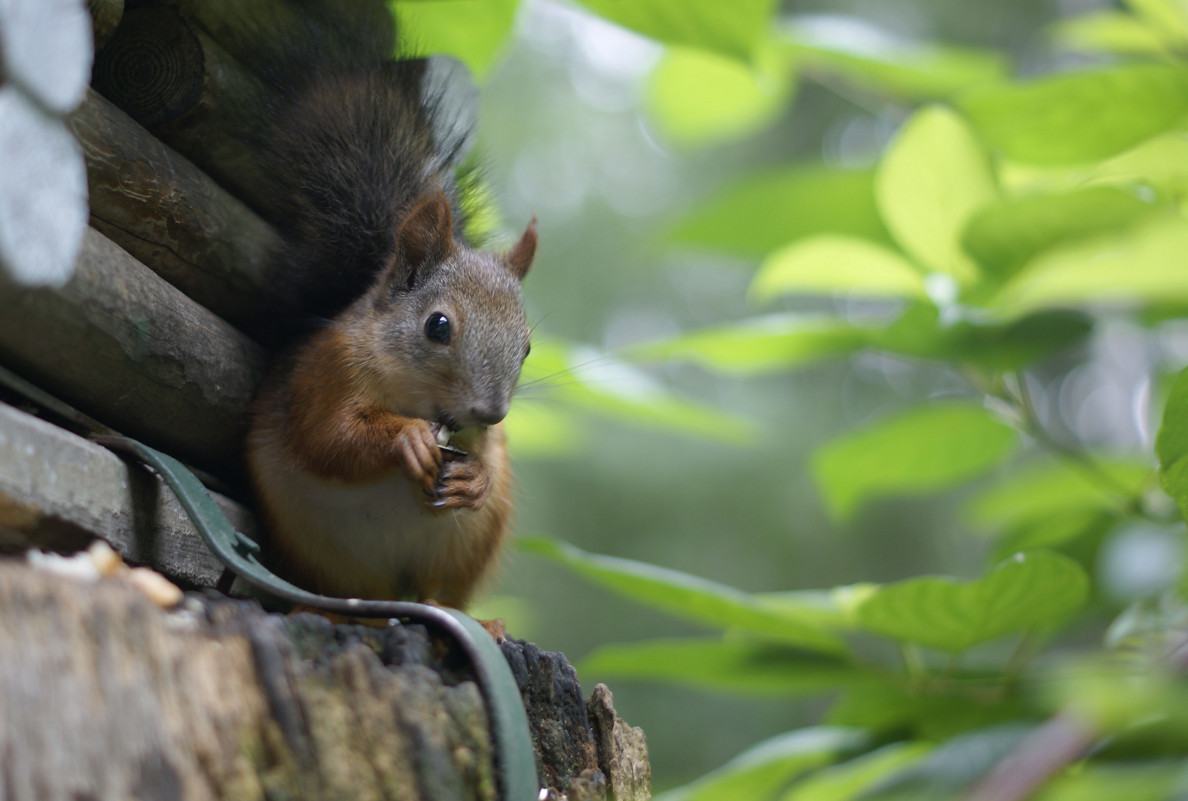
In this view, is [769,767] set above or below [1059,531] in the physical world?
below

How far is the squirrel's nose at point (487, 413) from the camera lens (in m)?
1.34

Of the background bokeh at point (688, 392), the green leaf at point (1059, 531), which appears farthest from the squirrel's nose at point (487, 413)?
the background bokeh at point (688, 392)

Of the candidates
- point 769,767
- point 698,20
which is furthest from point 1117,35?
point 769,767

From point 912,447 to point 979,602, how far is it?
52 cm

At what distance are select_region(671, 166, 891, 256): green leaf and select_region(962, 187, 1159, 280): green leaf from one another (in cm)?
50

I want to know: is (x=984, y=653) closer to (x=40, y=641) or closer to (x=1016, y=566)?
(x=1016, y=566)

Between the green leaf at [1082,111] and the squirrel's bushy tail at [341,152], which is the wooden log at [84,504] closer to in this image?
the squirrel's bushy tail at [341,152]

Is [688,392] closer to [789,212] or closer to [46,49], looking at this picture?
[789,212]

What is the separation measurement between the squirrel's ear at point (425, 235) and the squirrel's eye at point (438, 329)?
0.32 feet

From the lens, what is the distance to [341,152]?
Answer: 134 cm

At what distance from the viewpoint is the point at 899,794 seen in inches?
40.1

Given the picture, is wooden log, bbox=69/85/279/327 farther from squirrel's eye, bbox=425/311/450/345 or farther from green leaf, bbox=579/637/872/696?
green leaf, bbox=579/637/872/696

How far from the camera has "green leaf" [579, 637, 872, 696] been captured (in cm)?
154

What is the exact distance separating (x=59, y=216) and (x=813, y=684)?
A: 1.33m
